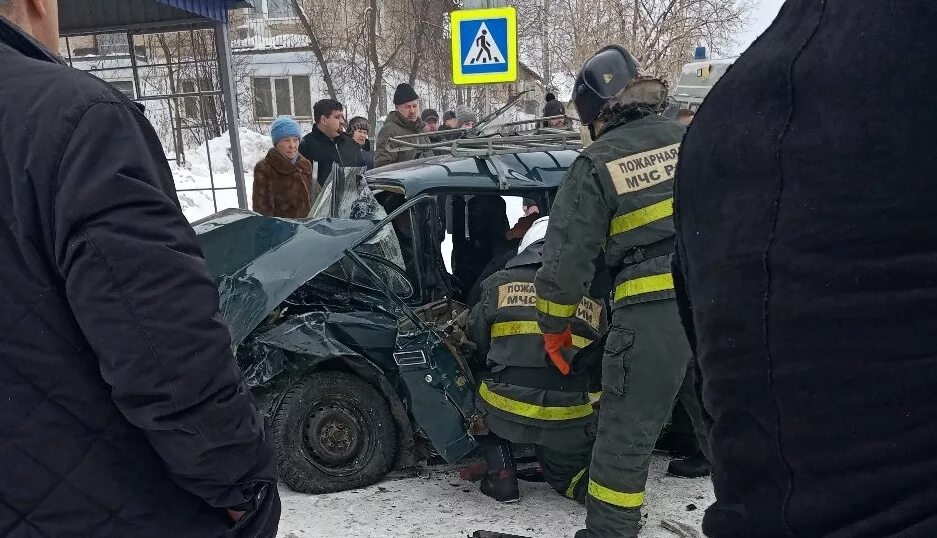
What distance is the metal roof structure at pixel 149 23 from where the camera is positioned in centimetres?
788

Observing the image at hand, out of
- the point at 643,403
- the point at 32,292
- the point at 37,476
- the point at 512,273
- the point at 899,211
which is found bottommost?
the point at 643,403

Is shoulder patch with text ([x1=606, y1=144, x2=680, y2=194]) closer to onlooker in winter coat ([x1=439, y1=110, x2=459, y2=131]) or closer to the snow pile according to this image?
onlooker in winter coat ([x1=439, y1=110, x2=459, y2=131])

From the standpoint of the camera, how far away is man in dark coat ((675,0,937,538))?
31.0 inches

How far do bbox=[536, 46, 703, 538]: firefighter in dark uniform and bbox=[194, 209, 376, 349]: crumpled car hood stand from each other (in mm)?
1090

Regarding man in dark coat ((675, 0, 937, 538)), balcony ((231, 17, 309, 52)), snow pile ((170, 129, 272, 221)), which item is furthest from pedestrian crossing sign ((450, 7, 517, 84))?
balcony ((231, 17, 309, 52))

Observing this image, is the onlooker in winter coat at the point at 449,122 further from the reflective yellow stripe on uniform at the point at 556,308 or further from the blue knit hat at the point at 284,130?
the reflective yellow stripe on uniform at the point at 556,308

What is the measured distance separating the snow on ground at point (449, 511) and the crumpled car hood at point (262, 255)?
84 centimetres

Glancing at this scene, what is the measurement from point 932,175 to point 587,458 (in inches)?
113

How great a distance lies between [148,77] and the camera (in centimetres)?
921

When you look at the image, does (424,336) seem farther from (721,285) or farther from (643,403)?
(721,285)

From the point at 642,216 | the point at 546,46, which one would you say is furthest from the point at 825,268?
the point at 546,46

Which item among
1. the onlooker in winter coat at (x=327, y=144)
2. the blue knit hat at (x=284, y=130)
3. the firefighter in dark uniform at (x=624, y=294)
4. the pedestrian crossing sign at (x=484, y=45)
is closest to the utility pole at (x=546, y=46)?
the pedestrian crossing sign at (x=484, y=45)

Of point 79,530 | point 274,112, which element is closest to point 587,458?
point 79,530

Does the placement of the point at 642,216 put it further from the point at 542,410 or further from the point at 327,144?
the point at 327,144
